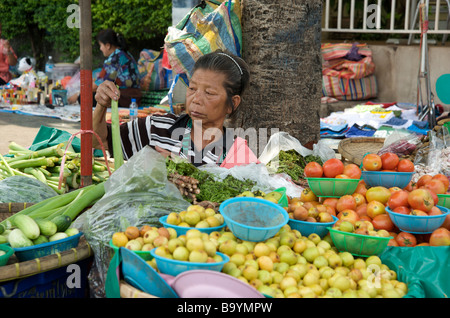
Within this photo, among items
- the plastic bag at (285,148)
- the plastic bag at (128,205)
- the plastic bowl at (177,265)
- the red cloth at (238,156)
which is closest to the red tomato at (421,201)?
the plastic bowl at (177,265)

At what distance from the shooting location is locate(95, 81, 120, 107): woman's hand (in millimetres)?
2633

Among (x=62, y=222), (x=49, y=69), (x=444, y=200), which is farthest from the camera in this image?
(x=49, y=69)

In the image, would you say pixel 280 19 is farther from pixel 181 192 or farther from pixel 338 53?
pixel 338 53

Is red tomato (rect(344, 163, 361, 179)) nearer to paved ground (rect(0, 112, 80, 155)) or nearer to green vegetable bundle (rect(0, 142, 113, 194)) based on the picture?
green vegetable bundle (rect(0, 142, 113, 194))

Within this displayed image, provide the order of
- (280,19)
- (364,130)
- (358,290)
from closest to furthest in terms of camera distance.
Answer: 1. (358,290)
2. (280,19)
3. (364,130)

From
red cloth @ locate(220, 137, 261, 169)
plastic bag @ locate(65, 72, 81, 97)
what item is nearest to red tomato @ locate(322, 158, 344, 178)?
red cloth @ locate(220, 137, 261, 169)

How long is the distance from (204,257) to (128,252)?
0.87 ft

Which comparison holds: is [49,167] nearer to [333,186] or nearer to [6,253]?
[6,253]

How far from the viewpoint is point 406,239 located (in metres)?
2.02

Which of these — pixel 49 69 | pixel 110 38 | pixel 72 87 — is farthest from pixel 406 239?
pixel 49 69

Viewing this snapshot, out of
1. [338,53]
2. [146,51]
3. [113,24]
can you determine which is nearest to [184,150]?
[338,53]

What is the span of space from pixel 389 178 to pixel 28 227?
5.38 ft

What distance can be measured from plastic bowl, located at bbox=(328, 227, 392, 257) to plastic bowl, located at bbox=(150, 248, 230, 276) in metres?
0.49

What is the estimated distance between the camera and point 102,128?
3016 millimetres
